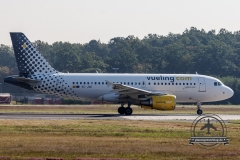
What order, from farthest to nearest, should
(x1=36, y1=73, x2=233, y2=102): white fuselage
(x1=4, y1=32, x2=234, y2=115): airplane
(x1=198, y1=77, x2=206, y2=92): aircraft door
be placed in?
1. (x1=198, y1=77, x2=206, y2=92): aircraft door
2. (x1=36, y1=73, x2=233, y2=102): white fuselage
3. (x1=4, y1=32, x2=234, y2=115): airplane

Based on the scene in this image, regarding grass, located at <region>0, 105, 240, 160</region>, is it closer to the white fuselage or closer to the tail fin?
the white fuselage

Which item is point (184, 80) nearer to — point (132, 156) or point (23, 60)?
point (23, 60)

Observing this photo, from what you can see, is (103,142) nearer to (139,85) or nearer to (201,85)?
(139,85)

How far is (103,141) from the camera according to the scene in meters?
26.9

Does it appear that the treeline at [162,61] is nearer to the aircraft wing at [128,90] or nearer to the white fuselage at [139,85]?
the white fuselage at [139,85]

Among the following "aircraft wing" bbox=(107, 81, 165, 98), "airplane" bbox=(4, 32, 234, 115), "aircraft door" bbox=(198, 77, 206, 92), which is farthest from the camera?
"aircraft door" bbox=(198, 77, 206, 92)

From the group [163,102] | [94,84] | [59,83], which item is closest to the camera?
[163,102]

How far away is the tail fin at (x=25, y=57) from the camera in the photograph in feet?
156

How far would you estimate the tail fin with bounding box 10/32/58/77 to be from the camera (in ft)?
156

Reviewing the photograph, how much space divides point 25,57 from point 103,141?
22266 millimetres

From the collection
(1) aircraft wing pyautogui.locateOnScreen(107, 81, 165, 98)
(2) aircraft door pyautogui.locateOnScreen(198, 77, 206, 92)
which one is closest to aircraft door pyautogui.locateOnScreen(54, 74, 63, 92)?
(1) aircraft wing pyautogui.locateOnScreen(107, 81, 165, 98)

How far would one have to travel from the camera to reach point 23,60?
47.6 m

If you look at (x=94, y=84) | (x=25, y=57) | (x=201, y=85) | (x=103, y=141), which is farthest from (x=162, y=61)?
(x=103, y=141)

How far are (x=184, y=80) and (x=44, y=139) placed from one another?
24.4 meters
